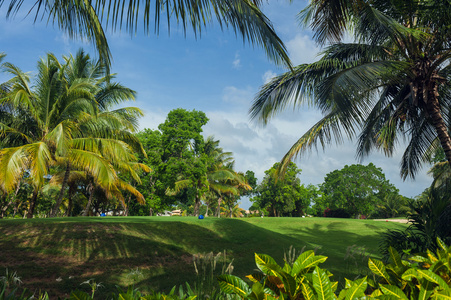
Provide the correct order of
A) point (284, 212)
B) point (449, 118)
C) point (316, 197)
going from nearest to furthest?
point (449, 118) → point (284, 212) → point (316, 197)

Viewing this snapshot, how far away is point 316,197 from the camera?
1804 inches

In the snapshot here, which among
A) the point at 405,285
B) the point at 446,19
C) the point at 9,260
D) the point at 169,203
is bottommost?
the point at 9,260

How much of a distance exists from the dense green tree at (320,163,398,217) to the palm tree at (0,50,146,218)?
37307mm

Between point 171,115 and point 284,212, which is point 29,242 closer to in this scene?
point 171,115

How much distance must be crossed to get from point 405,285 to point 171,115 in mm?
24894

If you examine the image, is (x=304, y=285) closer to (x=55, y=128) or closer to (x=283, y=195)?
(x=55, y=128)

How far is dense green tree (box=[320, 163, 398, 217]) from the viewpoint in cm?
4412

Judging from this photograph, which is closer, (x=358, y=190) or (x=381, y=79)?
(x=381, y=79)

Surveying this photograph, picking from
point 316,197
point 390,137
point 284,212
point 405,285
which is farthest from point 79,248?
point 316,197

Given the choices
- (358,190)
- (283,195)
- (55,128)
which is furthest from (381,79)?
(358,190)

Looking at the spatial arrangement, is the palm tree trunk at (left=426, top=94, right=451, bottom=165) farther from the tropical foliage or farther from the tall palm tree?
the tropical foliage

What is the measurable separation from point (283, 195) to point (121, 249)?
3273 cm

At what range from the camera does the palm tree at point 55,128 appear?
10719 millimetres

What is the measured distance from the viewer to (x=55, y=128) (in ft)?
38.9
